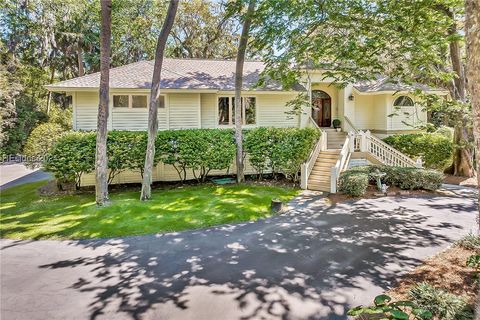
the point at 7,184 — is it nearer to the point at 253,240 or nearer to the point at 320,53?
the point at 253,240

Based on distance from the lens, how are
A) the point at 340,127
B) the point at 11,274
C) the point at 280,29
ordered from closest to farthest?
the point at 11,274, the point at 280,29, the point at 340,127

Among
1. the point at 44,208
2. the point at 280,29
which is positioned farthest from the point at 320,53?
the point at 44,208

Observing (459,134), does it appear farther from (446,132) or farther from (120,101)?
(120,101)

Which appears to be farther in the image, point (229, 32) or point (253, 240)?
point (229, 32)

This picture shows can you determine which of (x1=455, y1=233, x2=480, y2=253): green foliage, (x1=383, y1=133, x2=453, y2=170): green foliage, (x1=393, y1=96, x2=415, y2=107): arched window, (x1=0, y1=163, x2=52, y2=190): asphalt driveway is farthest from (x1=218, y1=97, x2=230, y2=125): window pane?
(x1=455, y1=233, x2=480, y2=253): green foliage

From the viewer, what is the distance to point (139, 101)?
14.3 metres

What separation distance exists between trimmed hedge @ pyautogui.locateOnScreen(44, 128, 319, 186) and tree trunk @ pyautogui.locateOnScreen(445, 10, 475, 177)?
671 centimetres

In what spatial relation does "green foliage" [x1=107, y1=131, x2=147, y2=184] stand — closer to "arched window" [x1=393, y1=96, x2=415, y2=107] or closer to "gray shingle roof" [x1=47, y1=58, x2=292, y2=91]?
"gray shingle roof" [x1=47, y1=58, x2=292, y2=91]

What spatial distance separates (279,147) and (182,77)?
21.1 feet

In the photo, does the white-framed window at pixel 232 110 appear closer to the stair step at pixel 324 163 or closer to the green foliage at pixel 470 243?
the stair step at pixel 324 163

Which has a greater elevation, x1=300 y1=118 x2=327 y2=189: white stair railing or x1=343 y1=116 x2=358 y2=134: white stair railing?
x1=343 y1=116 x2=358 y2=134: white stair railing

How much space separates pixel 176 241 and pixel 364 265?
4.41 m

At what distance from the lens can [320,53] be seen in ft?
32.5

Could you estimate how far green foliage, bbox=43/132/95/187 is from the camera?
37.2 ft
